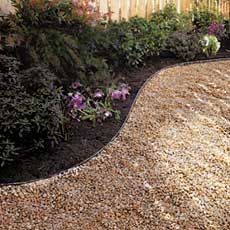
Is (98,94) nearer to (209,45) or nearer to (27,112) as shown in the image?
(27,112)

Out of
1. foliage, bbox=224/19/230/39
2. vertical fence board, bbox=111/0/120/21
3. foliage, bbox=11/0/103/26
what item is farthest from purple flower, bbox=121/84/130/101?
foliage, bbox=224/19/230/39

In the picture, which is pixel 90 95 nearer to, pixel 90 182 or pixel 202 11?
pixel 90 182

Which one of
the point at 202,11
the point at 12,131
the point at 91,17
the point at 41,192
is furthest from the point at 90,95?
the point at 202,11

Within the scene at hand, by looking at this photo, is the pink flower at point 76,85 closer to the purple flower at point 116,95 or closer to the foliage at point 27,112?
the purple flower at point 116,95

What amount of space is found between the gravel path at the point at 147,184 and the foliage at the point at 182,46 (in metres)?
1.66

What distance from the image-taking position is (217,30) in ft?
24.6

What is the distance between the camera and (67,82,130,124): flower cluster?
4633 millimetres

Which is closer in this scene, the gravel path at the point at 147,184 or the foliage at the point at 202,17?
the gravel path at the point at 147,184

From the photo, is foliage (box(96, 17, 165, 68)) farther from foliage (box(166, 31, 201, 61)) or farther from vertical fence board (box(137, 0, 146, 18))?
vertical fence board (box(137, 0, 146, 18))

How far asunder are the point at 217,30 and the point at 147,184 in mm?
4342

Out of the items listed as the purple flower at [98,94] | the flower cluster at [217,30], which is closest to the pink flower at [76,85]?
the purple flower at [98,94]

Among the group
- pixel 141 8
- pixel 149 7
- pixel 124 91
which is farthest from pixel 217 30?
pixel 124 91

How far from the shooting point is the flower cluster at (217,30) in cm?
741

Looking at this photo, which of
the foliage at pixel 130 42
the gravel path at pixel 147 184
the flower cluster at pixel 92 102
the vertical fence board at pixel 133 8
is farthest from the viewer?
the vertical fence board at pixel 133 8
